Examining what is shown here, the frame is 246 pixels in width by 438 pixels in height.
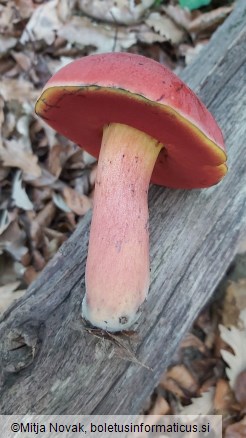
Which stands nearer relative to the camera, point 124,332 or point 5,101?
point 124,332

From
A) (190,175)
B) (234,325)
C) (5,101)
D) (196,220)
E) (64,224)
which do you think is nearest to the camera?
(190,175)

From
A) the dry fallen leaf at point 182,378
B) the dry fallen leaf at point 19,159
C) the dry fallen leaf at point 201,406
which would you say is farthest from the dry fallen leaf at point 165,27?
the dry fallen leaf at point 201,406

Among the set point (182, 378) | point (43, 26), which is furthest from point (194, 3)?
point (182, 378)

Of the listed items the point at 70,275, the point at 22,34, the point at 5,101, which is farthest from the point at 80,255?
the point at 22,34

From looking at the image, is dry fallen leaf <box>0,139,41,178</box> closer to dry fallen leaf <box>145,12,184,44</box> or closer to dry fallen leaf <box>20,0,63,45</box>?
dry fallen leaf <box>20,0,63,45</box>

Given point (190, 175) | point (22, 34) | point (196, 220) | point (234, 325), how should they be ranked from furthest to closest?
point (22, 34) < point (234, 325) < point (196, 220) < point (190, 175)

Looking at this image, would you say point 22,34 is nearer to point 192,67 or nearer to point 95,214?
point 192,67

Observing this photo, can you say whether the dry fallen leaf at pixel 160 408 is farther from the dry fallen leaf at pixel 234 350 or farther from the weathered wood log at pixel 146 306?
the weathered wood log at pixel 146 306
